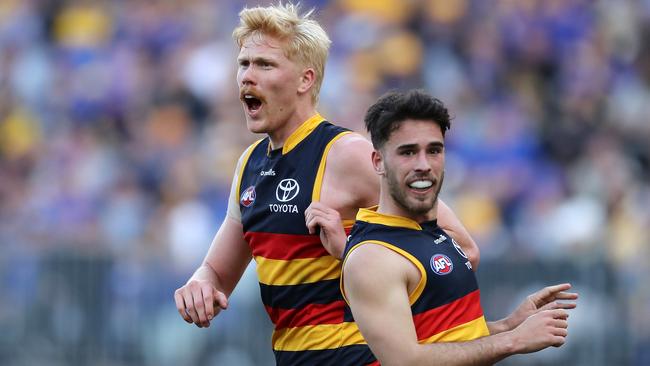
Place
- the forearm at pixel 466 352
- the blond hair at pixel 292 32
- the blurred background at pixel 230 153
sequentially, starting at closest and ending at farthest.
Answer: the forearm at pixel 466 352 < the blond hair at pixel 292 32 < the blurred background at pixel 230 153

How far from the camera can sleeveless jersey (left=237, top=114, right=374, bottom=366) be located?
20.8ft

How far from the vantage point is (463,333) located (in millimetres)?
5727

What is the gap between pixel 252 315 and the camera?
11.5m

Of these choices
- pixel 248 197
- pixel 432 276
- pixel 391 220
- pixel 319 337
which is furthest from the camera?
pixel 248 197

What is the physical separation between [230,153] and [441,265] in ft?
26.3

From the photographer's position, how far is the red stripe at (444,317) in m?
5.65

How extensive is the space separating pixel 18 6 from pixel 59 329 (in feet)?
20.9

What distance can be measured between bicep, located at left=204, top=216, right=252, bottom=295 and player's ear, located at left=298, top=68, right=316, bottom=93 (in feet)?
2.67

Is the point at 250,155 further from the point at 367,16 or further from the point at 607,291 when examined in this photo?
the point at 367,16

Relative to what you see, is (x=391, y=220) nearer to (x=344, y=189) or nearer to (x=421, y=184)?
(x=421, y=184)

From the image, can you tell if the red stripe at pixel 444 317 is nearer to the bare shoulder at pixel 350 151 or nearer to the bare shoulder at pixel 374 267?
the bare shoulder at pixel 374 267

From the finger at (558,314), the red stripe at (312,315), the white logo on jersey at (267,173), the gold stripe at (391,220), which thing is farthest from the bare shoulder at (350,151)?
the finger at (558,314)

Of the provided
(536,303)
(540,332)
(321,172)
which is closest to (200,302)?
(321,172)

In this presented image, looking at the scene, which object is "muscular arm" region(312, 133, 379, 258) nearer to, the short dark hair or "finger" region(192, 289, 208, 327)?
the short dark hair
